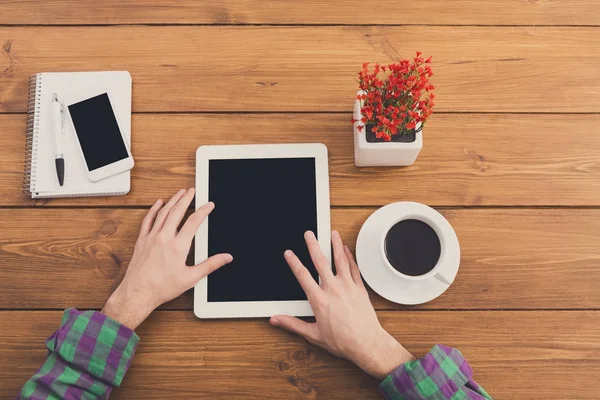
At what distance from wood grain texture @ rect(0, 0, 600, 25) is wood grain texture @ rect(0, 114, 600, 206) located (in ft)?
0.76

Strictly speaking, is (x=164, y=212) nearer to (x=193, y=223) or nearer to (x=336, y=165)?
(x=193, y=223)

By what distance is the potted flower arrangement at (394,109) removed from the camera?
83cm

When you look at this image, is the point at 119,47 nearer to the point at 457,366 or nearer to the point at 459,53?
the point at 459,53

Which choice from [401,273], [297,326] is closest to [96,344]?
[297,326]

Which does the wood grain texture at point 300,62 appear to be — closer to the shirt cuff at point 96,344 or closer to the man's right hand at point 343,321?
the man's right hand at point 343,321

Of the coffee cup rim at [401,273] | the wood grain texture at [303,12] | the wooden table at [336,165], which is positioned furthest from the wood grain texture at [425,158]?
the wood grain texture at [303,12]

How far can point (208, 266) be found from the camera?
0.94 meters

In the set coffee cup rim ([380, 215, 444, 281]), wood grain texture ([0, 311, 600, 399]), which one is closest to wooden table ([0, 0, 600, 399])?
wood grain texture ([0, 311, 600, 399])

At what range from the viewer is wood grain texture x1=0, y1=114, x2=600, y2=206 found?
1.01m

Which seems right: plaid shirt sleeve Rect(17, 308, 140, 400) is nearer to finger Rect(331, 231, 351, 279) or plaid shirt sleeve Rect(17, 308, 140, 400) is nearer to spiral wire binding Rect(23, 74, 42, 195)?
spiral wire binding Rect(23, 74, 42, 195)

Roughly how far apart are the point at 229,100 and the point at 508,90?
62 cm

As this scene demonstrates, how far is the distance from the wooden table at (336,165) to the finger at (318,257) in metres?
0.08

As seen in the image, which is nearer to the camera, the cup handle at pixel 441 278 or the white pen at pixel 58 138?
the cup handle at pixel 441 278

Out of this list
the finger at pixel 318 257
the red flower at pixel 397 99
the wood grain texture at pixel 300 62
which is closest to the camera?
the red flower at pixel 397 99
